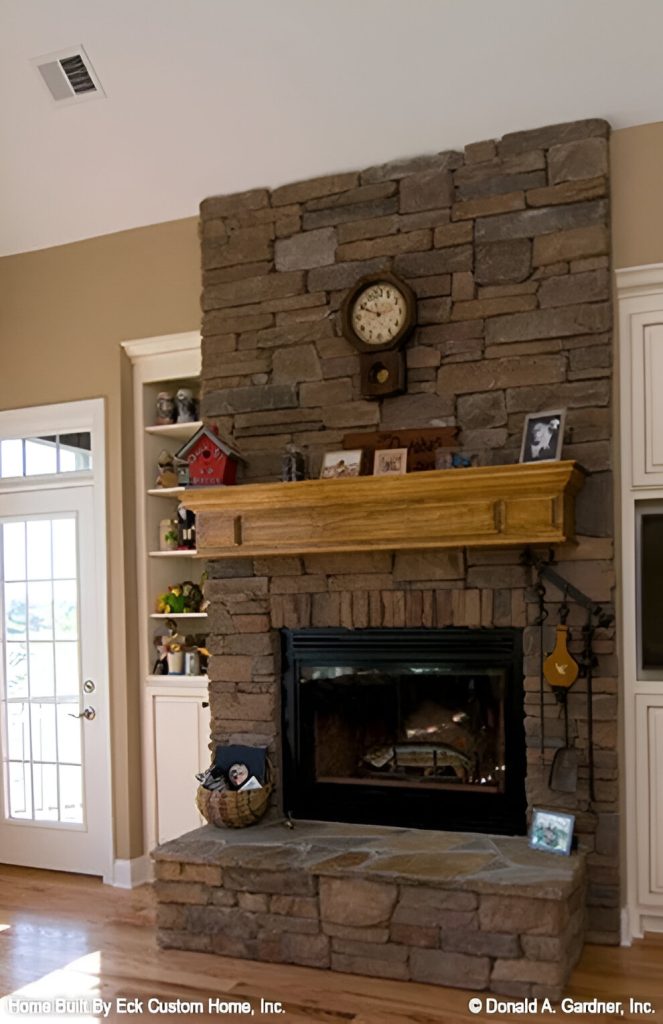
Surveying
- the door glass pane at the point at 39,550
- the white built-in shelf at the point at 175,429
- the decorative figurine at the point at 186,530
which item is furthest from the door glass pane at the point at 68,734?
the white built-in shelf at the point at 175,429

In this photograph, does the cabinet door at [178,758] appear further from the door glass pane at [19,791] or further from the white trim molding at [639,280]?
Answer: the white trim molding at [639,280]

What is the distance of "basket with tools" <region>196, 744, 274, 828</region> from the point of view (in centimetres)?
379

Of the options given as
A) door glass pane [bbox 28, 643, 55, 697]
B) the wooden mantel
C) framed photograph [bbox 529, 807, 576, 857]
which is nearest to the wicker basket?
the wooden mantel

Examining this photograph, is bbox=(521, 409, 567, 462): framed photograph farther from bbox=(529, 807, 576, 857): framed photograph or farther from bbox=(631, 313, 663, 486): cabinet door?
bbox=(529, 807, 576, 857): framed photograph

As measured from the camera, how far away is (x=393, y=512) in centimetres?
359

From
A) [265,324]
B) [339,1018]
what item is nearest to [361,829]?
[339,1018]

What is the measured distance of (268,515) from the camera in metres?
3.80

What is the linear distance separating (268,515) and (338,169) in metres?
1.50

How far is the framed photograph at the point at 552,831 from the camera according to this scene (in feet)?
11.1

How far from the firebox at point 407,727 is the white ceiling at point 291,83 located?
201 centimetres

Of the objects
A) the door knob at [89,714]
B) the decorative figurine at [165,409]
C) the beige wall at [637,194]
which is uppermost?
the beige wall at [637,194]

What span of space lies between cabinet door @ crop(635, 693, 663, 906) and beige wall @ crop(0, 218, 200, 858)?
7.43 feet

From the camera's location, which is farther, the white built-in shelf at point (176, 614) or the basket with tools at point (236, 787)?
the white built-in shelf at point (176, 614)

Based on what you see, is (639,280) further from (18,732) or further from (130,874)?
(18,732)
